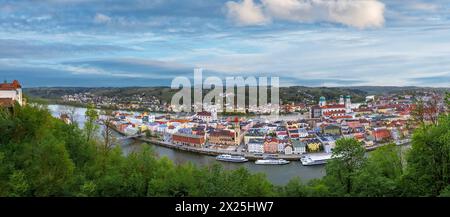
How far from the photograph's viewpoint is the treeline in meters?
2.99

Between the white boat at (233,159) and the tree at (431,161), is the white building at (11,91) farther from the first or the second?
the tree at (431,161)

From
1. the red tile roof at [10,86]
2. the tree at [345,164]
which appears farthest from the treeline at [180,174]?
the red tile roof at [10,86]

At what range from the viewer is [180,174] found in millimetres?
3730

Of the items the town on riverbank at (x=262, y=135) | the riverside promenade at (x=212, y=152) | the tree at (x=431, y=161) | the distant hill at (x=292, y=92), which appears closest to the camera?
the tree at (x=431, y=161)

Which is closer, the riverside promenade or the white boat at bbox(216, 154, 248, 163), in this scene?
the white boat at bbox(216, 154, 248, 163)

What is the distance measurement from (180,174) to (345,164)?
1.33m

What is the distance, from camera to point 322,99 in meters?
27.1

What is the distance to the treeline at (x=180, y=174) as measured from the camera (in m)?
2.99

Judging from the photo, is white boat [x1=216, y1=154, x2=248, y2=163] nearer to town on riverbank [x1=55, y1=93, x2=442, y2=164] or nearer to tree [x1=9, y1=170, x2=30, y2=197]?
town on riverbank [x1=55, y1=93, x2=442, y2=164]

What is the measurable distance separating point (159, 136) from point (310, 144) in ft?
22.0

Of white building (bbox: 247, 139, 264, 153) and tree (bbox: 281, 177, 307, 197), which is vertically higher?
tree (bbox: 281, 177, 307, 197)

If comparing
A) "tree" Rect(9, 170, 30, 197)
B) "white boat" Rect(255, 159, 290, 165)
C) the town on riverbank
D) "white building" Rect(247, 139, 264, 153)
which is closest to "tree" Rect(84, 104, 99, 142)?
"tree" Rect(9, 170, 30, 197)
